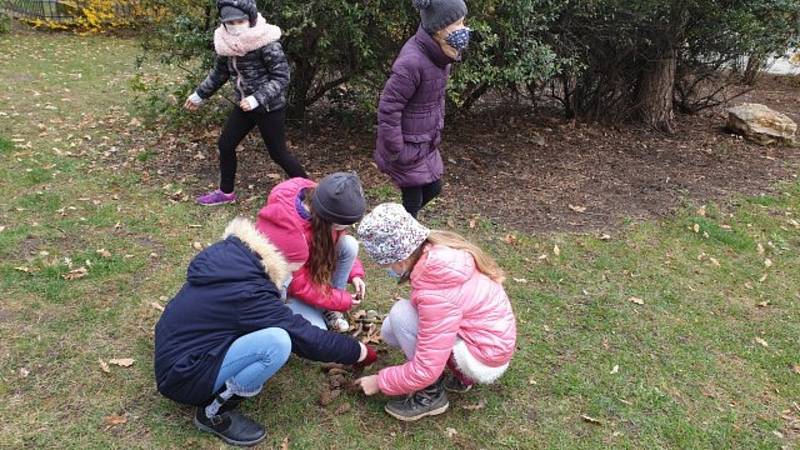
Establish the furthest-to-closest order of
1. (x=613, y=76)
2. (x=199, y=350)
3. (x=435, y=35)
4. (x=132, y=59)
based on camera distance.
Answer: (x=132, y=59)
(x=613, y=76)
(x=435, y=35)
(x=199, y=350)

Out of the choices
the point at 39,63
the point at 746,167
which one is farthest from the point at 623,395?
the point at 39,63

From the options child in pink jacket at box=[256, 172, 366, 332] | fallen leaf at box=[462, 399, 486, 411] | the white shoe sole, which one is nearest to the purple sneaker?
child in pink jacket at box=[256, 172, 366, 332]

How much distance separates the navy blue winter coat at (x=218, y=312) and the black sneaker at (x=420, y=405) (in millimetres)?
587

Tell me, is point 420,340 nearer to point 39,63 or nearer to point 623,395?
point 623,395

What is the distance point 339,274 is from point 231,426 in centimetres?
96

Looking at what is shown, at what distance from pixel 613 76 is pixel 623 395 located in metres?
4.80

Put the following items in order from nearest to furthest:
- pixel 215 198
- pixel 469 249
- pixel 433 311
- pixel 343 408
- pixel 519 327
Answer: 1. pixel 433 311
2. pixel 469 249
3. pixel 343 408
4. pixel 519 327
5. pixel 215 198

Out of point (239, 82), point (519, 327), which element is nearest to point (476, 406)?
point (519, 327)

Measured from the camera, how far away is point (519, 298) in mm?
3891

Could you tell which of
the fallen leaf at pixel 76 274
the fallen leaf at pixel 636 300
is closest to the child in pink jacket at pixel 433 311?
the fallen leaf at pixel 636 300

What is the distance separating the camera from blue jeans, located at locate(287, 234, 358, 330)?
10.2 ft

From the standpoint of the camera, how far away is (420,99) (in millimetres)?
3715

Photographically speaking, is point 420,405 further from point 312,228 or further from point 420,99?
point 420,99

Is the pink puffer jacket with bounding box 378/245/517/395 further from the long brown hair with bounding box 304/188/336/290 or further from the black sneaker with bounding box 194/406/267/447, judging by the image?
the black sneaker with bounding box 194/406/267/447
